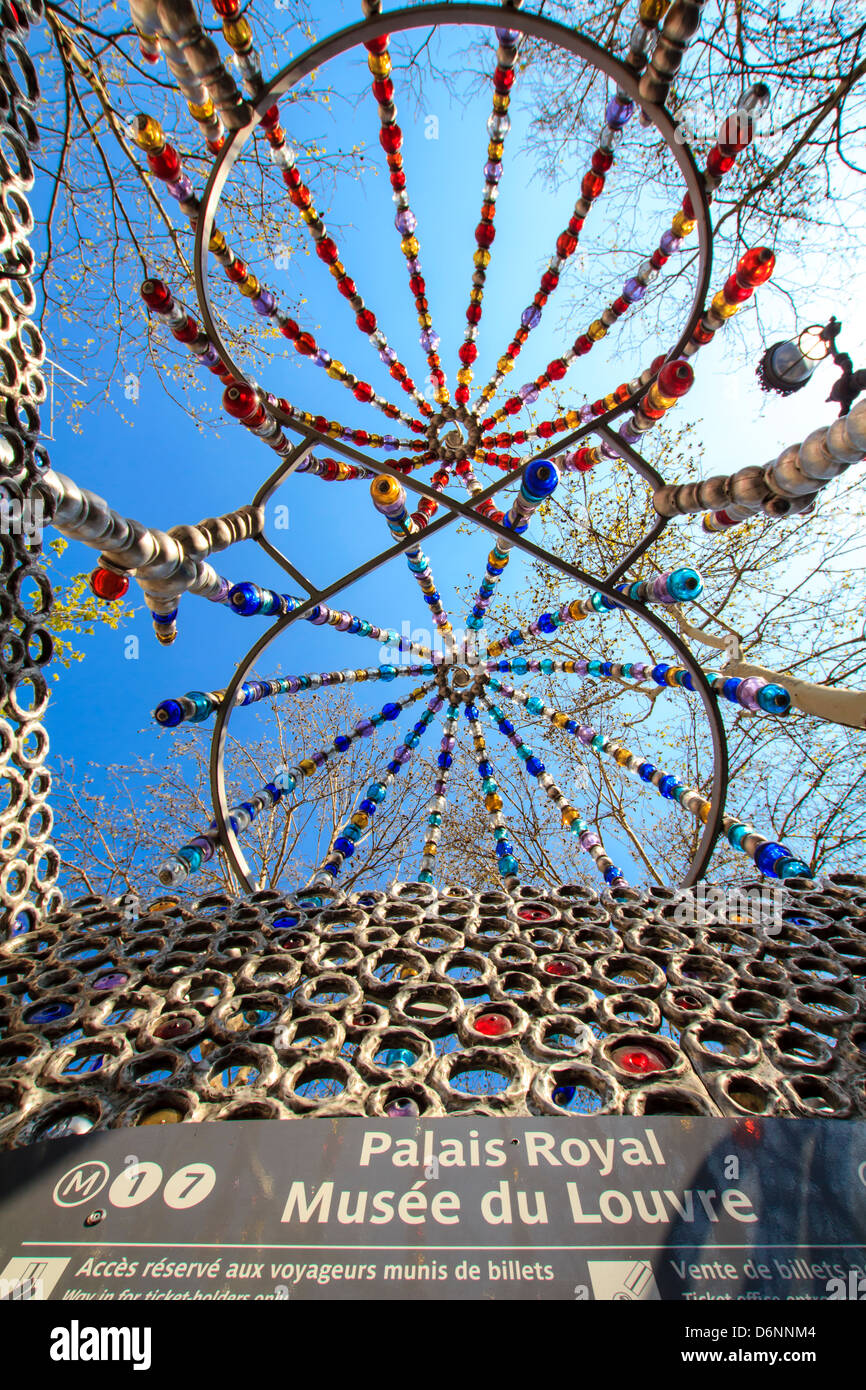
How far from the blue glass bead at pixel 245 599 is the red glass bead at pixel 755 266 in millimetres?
3661

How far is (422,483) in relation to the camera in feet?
13.9

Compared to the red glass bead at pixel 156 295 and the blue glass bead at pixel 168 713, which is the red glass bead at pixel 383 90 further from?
the blue glass bead at pixel 168 713

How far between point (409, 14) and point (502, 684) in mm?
6028

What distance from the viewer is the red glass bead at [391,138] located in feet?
15.9

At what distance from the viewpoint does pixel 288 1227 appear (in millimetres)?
2025

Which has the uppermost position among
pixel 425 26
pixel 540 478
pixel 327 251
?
pixel 327 251

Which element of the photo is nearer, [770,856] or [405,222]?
[770,856]

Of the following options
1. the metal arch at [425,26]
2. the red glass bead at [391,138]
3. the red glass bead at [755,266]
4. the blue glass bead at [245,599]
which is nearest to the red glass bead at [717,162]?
the metal arch at [425,26]

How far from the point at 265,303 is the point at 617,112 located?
10.0 feet

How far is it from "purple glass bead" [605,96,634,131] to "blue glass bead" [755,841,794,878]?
522cm

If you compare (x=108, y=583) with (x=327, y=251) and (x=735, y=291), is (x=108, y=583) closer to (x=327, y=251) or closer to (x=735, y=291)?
(x=735, y=291)

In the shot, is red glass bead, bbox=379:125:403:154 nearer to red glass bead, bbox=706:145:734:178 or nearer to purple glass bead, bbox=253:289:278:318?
purple glass bead, bbox=253:289:278:318

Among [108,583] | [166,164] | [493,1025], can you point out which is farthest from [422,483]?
[493,1025]

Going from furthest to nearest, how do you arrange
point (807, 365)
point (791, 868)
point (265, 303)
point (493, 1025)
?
point (265, 303) → point (791, 868) → point (807, 365) → point (493, 1025)
